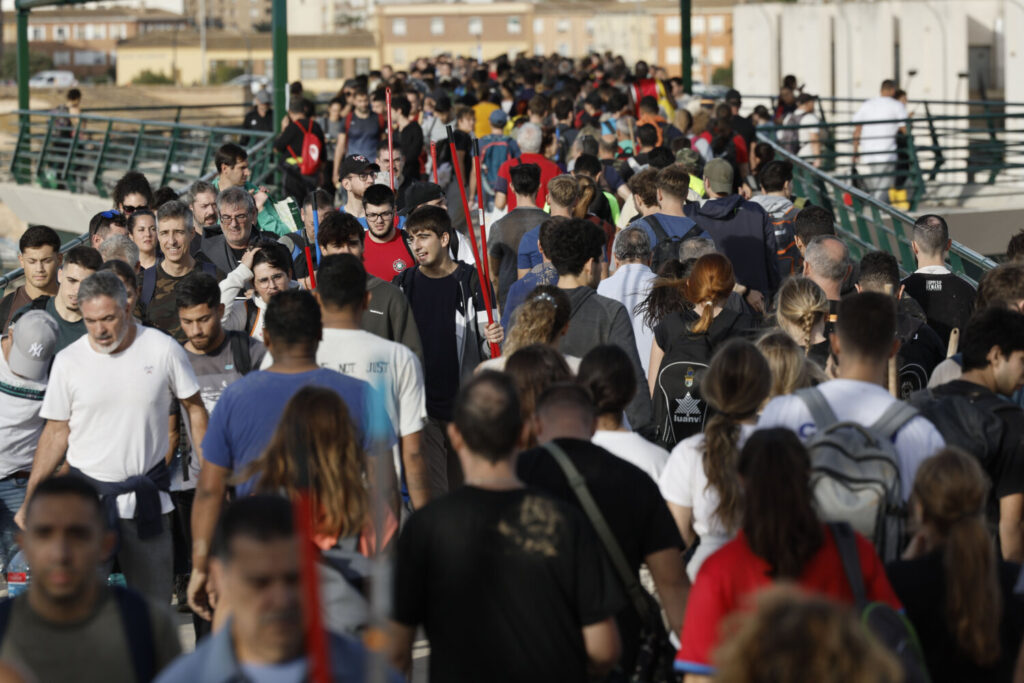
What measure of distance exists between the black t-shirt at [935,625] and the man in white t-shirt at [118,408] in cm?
299

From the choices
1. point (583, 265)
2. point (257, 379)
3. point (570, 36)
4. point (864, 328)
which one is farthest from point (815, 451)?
point (570, 36)

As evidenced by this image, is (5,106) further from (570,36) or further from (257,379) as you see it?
(257,379)

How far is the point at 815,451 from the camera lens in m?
4.23

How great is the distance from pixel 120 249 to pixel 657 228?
124 inches

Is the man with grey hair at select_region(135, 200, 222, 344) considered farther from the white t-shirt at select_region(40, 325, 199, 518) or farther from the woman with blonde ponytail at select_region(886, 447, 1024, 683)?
the woman with blonde ponytail at select_region(886, 447, 1024, 683)

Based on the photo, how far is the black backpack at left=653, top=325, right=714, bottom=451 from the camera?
625cm

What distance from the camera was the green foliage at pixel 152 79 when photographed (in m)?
112

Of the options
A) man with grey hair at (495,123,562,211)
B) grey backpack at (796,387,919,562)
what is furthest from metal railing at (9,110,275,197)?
grey backpack at (796,387,919,562)

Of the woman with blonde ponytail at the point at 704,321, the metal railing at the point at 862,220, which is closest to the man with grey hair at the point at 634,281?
the woman with blonde ponytail at the point at 704,321

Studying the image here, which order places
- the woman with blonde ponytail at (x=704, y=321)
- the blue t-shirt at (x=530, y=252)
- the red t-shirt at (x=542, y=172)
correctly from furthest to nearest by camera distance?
the red t-shirt at (x=542, y=172) → the blue t-shirt at (x=530, y=252) → the woman with blonde ponytail at (x=704, y=321)

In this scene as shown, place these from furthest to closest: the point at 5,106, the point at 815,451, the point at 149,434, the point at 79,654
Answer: the point at 5,106 < the point at 149,434 < the point at 815,451 < the point at 79,654

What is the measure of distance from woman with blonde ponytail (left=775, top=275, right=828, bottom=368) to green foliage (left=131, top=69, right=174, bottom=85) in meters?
111

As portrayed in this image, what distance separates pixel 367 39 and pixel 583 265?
110m

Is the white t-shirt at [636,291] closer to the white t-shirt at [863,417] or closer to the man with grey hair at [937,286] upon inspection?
the man with grey hair at [937,286]
